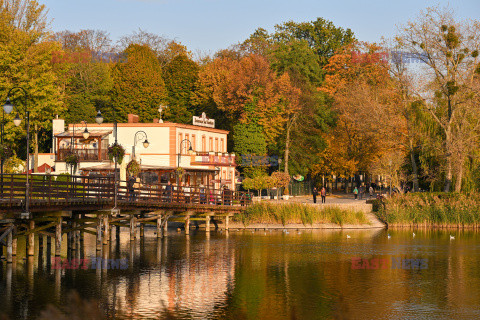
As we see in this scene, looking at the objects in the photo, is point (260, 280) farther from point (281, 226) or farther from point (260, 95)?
point (260, 95)

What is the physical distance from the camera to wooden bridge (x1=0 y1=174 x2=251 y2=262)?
34188mm

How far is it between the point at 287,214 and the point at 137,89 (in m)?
35.7

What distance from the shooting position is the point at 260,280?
34344 millimetres

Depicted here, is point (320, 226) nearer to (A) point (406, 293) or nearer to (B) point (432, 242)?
(B) point (432, 242)

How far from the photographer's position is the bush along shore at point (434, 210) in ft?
197

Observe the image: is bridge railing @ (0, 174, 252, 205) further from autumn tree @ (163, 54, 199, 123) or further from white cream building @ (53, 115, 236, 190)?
autumn tree @ (163, 54, 199, 123)

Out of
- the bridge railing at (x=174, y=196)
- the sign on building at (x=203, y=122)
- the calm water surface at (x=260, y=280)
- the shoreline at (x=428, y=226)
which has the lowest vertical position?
the calm water surface at (x=260, y=280)

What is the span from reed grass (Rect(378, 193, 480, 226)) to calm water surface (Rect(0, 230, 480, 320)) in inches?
331

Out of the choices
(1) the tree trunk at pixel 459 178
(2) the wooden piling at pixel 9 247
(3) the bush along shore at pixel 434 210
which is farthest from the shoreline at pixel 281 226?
(2) the wooden piling at pixel 9 247

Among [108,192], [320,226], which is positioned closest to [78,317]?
[108,192]

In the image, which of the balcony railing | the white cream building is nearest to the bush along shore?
the white cream building

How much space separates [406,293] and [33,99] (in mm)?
46453

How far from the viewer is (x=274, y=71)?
8612 cm

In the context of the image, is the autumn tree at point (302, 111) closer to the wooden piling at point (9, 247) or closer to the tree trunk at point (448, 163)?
the tree trunk at point (448, 163)
